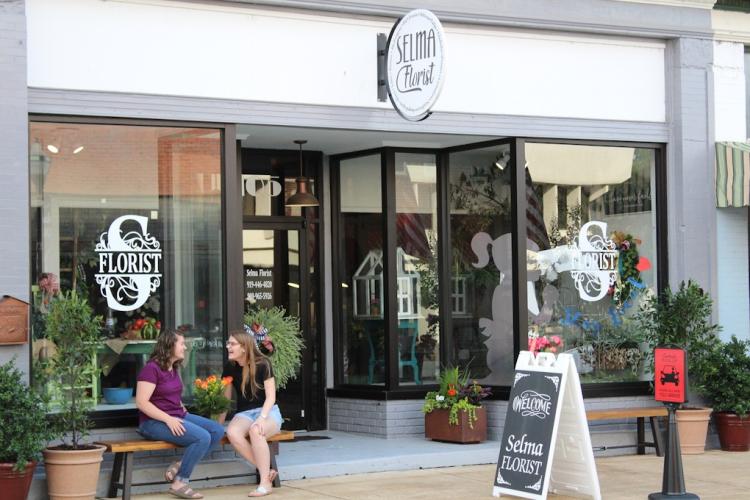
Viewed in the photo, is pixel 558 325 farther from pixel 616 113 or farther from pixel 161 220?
pixel 161 220

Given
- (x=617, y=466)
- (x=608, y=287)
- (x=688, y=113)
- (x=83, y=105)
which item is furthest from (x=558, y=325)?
(x=83, y=105)

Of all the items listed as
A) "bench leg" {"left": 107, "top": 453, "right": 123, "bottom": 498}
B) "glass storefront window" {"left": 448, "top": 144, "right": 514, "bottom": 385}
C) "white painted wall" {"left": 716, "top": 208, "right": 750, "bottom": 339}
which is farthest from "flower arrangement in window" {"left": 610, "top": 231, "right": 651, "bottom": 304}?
"bench leg" {"left": 107, "top": 453, "right": 123, "bottom": 498}

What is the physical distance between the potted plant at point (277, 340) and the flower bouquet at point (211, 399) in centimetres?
151

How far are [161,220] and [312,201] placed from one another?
2.35 metres

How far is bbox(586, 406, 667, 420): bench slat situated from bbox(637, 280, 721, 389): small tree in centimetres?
61

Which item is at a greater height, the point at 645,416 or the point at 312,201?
the point at 312,201

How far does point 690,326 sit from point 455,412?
269 centimetres

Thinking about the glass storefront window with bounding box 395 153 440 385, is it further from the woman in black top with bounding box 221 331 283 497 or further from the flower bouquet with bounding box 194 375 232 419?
the flower bouquet with bounding box 194 375 232 419

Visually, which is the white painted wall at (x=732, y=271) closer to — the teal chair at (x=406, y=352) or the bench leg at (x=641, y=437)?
the bench leg at (x=641, y=437)

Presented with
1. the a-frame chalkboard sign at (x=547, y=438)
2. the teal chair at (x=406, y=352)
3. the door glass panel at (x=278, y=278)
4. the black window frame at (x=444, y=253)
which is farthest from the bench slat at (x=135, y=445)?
the teal chair at (x=406, y=352)

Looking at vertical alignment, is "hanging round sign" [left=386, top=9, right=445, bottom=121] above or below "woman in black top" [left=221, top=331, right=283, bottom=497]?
above

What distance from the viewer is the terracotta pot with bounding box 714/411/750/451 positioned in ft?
39.2

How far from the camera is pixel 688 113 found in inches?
485

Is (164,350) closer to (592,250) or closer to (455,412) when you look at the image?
(455,412)
